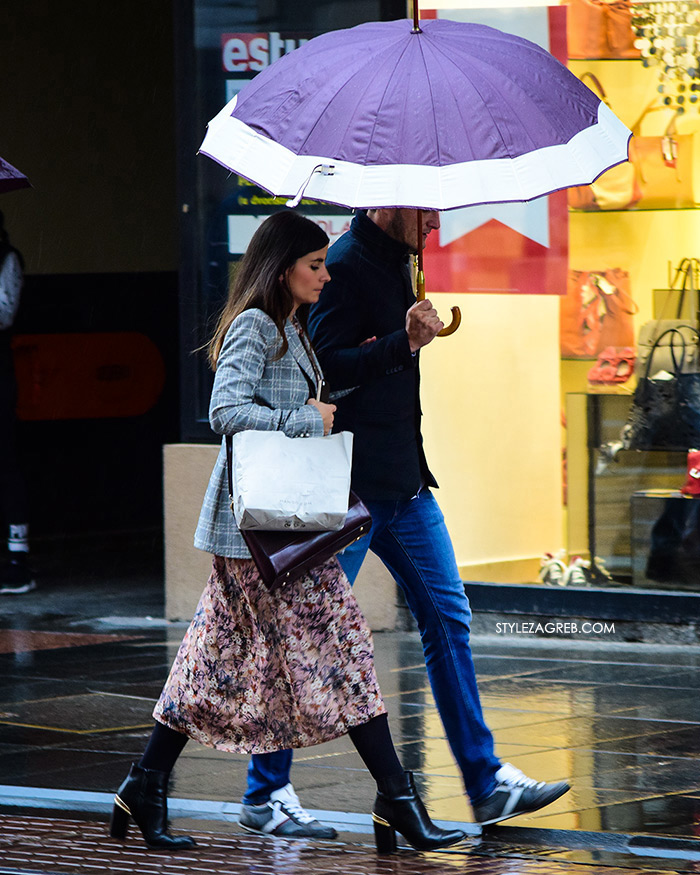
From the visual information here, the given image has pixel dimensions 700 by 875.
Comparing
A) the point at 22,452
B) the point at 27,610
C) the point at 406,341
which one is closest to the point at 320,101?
the point at 406,341

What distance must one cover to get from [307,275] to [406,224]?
0.37 meters

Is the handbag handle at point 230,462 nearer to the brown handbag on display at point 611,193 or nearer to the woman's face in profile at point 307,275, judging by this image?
the woman's face in profile at point 307,275

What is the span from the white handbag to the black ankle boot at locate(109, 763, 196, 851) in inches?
30.9

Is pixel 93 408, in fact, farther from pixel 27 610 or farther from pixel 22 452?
pixel 27 610

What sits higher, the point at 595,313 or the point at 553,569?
the point at 595,313

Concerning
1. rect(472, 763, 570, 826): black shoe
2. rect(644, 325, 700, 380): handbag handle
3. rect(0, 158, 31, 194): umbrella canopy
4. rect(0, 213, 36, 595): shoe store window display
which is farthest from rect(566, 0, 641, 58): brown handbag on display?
rect(472, 763, 570, 826): black shoe

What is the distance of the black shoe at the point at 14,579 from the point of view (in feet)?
32.3

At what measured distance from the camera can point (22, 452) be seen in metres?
11.9

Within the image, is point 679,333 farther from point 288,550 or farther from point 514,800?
point 288,550

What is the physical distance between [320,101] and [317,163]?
0.68ft

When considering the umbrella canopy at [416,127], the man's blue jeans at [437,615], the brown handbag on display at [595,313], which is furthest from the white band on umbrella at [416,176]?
the brown handbag on display at [595,313]

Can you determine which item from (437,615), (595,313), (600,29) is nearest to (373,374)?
(437,615)

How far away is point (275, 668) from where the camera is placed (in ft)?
15.2

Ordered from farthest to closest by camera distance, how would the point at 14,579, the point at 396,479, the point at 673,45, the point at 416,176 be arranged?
the point at 14,579 < the point at 673,45 < the point at 396,479 < the point at 416,176
